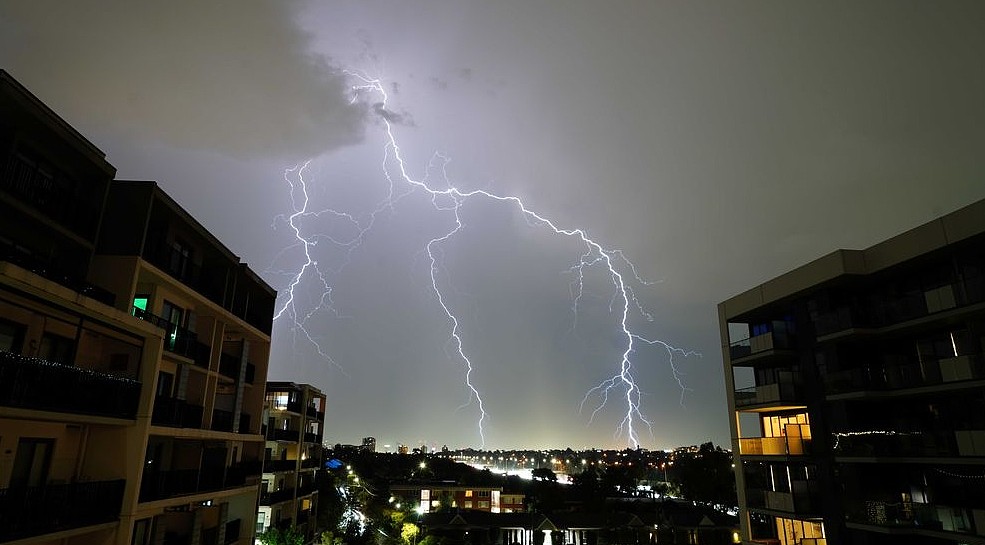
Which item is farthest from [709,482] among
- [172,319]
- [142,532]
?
[172,319]

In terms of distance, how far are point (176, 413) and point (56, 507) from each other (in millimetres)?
4750

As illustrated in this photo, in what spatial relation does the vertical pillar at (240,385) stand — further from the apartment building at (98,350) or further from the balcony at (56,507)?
the balcony at (56,507)

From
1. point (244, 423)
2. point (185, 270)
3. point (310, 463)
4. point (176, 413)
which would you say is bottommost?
point (310, 463)

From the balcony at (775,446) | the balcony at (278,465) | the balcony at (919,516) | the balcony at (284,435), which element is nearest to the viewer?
the balcony at (919,516)

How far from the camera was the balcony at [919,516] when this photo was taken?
1238 centimetres

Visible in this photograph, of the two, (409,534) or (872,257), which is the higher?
(872,257)

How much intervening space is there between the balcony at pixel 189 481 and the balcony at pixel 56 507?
131cm

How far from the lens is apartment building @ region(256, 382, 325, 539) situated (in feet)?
86.5

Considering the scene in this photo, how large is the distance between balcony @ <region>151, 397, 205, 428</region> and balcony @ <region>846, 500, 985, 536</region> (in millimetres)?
17444

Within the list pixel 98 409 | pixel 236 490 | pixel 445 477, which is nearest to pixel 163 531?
pixel 236 490

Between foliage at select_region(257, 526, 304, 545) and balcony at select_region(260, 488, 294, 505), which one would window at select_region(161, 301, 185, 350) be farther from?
balcony at select_region(260, 488, 294, 505)

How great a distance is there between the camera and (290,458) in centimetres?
2911

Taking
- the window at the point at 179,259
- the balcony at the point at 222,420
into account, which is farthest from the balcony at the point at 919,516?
the window at the point at 179,259

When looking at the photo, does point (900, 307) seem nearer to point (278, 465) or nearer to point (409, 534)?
point (409, 534)
